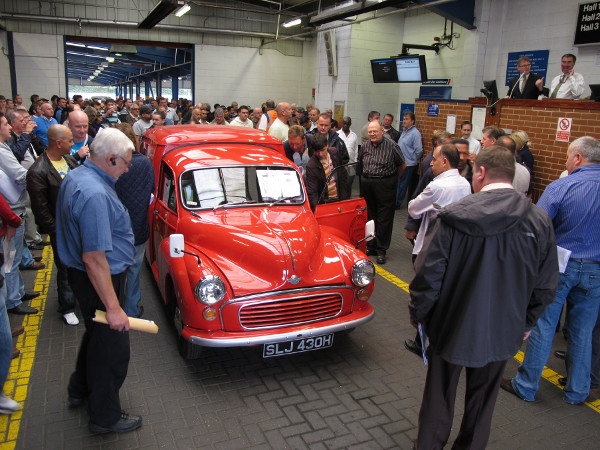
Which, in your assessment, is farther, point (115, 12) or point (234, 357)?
point (115, 12)

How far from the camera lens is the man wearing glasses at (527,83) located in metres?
8.74

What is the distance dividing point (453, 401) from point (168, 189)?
3.55m

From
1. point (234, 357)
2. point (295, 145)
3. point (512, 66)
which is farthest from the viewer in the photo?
point (512, 66)

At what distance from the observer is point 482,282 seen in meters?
2.62

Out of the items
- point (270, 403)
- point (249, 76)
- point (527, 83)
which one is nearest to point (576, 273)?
point (270, 403)

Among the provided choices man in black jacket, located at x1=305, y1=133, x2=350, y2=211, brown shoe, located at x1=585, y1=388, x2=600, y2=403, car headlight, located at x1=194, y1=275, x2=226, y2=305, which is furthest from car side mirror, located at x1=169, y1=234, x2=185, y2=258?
brown shoe, located at x1=585, y1=388, x2=600, y2=403

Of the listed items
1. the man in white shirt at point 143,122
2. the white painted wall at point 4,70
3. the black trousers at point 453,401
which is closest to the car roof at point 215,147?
the black trousers at point 453,401

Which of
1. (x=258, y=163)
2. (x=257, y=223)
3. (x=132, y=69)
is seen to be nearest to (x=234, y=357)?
(x=257, y=223)

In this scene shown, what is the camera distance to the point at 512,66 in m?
11.3

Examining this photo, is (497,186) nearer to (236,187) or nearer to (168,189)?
(236,187)

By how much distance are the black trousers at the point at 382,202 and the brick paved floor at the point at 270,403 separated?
2679 mm

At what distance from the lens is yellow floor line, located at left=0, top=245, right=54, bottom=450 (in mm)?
3283

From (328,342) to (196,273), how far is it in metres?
1.30

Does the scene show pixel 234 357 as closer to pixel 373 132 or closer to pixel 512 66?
pixel 373 132
